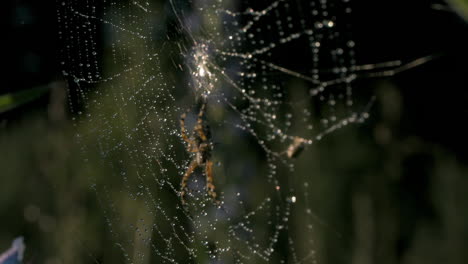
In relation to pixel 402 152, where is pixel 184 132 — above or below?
above

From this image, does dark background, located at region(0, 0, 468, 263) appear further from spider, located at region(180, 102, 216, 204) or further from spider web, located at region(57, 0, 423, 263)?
spider, located at region(180, 102, 216, 204)

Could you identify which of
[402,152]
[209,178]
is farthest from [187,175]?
[402,152]

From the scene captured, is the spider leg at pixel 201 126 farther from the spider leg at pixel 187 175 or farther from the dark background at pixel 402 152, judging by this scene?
the dark background at pixel 402 152

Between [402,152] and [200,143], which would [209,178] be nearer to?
[200,143]

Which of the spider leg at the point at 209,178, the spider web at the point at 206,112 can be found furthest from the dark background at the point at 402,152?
the spider leg at the point at 209,178

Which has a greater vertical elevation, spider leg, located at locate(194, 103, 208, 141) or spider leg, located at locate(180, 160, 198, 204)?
spider leg, located at locate(194, 103, 208, 141)

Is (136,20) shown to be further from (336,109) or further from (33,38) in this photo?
(33,38)

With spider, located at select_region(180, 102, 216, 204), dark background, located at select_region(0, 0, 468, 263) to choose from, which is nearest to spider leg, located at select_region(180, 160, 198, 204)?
spider, located at select_region(180, 102, 216, 204)

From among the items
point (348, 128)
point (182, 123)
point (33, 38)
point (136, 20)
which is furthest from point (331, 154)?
point (33, 38)
